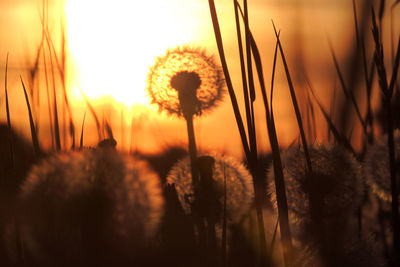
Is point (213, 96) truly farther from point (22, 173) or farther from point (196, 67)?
point (22, 173)

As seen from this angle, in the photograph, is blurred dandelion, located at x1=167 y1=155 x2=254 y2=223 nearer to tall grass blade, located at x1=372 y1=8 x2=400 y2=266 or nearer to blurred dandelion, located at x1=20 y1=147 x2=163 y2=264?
blurred dandelion, located at x1=20 y1=147 x2=163 y2=264

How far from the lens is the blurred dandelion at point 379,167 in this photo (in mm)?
2357

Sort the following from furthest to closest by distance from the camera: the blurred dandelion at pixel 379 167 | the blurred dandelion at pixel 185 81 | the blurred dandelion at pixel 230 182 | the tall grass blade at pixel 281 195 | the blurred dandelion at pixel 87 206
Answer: the blurred dandelion at pixel 185 81, the blurred dandelion at pixel 379 167, the blurred dandelion at pixel 230 182, the tall grass blade at pixel 281 195, the blurred dandelion at pixel 87 206

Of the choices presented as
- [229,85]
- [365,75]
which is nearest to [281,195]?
[229,85]

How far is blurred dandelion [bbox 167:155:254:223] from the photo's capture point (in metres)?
2.12

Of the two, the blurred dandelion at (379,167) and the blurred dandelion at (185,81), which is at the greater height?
the blurred dandelion at (185,81)

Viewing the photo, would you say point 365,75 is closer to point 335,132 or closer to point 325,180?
point 335,132

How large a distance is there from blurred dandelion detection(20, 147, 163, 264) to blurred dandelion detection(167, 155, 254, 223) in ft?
1.97

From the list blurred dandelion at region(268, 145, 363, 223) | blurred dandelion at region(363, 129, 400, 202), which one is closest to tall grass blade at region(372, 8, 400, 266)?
blurred dandelion at region(268, 145, 363, 223)

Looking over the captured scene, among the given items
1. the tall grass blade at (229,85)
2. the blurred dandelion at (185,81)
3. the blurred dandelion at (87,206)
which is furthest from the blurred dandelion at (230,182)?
the tall grass blade at (229,85)

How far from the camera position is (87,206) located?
130 cm

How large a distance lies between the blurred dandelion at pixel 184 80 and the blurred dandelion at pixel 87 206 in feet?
3.38

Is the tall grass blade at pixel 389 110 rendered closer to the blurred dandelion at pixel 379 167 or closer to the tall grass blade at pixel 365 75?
the tall grass blade at pixel 365 75

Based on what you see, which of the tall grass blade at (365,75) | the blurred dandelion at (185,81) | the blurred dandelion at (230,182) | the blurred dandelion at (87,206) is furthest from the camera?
the blurred dandelion at (185,81)
